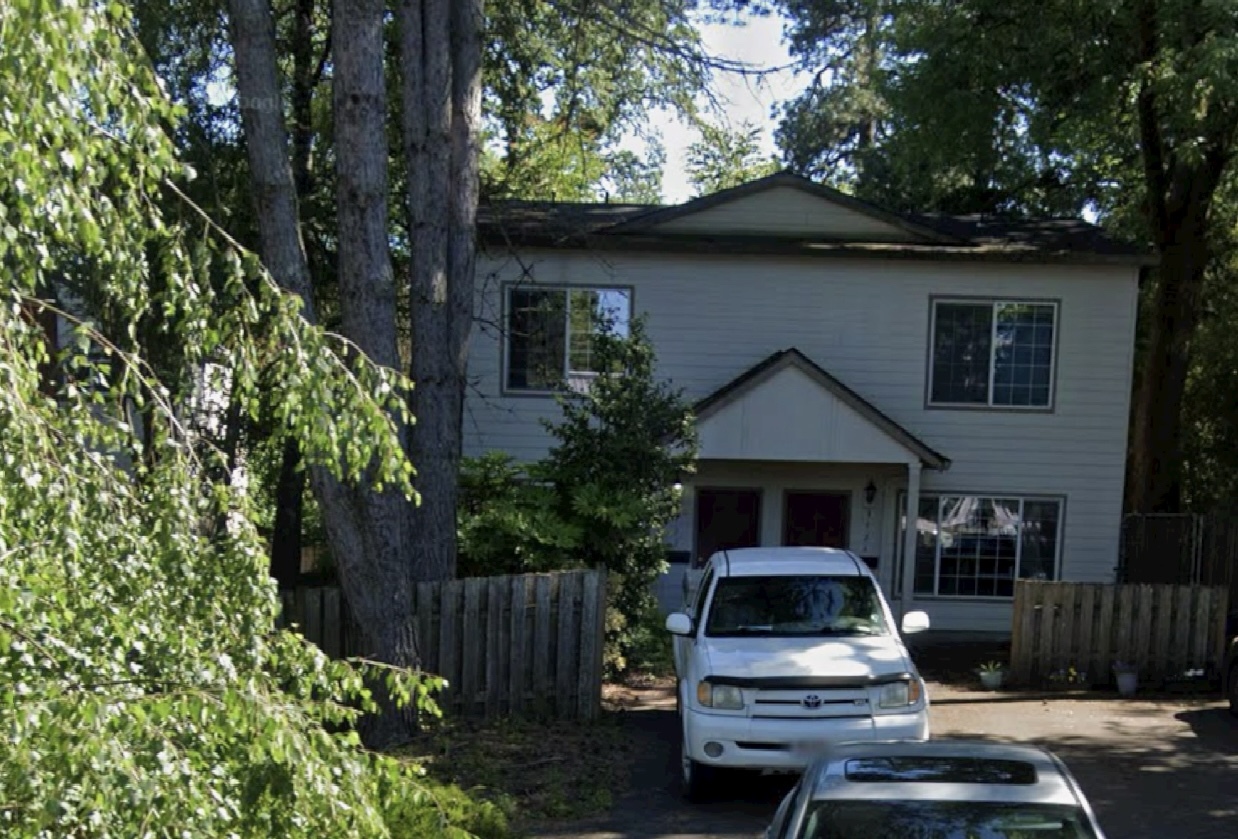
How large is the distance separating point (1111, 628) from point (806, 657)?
6.30m

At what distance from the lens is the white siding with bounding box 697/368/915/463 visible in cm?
1589

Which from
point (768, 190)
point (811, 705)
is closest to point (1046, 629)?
point (811, 705)

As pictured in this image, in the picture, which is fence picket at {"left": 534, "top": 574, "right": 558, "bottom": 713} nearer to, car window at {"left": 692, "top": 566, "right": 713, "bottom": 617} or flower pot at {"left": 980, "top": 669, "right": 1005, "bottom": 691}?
car window at {"left": 692, "top": 566, "right": 713, "bottom": 617}

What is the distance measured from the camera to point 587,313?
16.9 metres

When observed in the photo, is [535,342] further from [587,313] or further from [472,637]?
[472,637]

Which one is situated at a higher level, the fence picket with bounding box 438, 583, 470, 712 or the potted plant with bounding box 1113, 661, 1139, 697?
the fence picket with bounding box 438, 583, 470, 712

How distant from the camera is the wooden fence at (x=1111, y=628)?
1302 centimetres

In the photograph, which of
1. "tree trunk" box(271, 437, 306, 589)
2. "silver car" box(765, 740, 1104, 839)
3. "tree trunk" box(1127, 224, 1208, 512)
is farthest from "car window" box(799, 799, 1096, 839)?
"tree trunk" box(1127, 224, 1208, 512)

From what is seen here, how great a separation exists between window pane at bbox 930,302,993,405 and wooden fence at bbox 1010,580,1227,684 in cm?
463

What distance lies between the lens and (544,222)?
16.6 metres

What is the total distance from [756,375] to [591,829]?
29.1 feet

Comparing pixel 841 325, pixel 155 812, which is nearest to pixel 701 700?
pixel 155 812

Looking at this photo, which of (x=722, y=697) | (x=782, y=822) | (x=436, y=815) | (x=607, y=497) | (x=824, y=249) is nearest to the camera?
(x=782, y=822)

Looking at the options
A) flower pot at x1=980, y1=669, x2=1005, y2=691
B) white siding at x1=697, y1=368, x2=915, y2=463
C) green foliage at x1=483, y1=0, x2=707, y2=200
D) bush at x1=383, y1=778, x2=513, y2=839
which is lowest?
flower pot at x1=980, y1=669, x2=1005, y2=691
